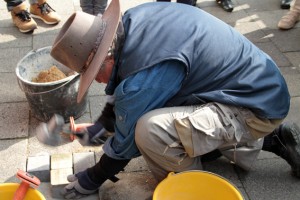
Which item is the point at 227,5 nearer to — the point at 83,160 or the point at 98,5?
the point at 98,5

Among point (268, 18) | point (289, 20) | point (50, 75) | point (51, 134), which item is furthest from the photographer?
point (268, 18)

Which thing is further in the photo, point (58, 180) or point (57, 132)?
point (58, 180)

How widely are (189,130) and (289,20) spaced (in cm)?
288

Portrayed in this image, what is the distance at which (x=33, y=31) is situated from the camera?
4.52m

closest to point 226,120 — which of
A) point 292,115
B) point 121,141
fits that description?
point 121,141

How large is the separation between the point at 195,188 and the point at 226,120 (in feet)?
1.40

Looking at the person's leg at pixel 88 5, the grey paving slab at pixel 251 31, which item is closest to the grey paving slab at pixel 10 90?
the person's leg at pixel 88 5

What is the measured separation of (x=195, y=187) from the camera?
2328mm

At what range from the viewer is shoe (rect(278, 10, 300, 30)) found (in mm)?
4574

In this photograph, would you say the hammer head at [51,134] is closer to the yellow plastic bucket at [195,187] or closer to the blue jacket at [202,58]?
the blue jacket at [202,58]

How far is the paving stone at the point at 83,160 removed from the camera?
9.38ft

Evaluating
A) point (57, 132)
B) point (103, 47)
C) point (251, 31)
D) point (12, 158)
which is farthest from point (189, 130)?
point (251, 31)

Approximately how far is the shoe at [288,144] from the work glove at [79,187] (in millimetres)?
1255

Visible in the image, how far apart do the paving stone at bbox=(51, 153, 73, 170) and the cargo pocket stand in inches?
37.6
